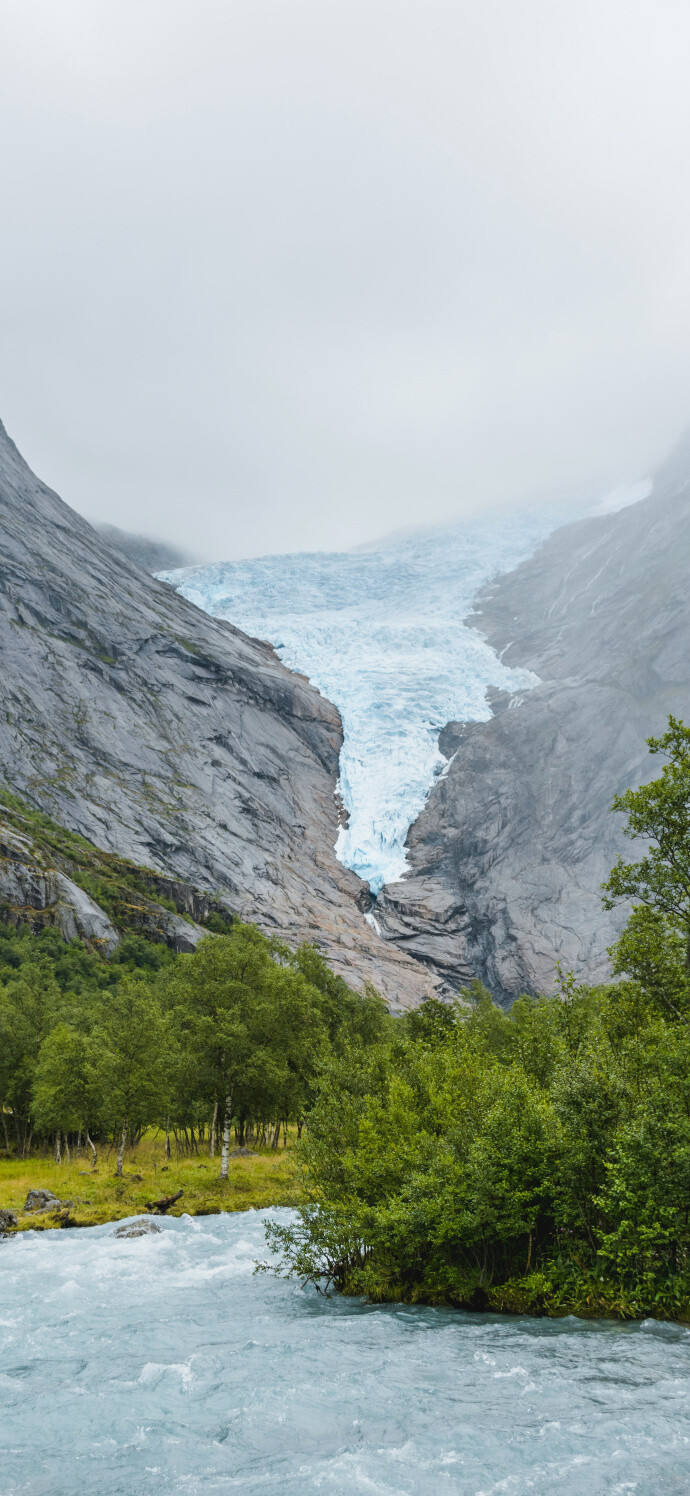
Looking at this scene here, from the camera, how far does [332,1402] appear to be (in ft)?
52.2

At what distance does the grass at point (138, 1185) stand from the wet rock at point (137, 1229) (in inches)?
122

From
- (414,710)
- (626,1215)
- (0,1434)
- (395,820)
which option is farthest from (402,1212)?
(414,710)

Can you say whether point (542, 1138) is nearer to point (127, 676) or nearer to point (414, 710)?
point (127, 676)

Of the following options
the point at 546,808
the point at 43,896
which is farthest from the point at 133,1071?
the point at 546,808

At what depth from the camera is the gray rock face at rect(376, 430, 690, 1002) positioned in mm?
139250

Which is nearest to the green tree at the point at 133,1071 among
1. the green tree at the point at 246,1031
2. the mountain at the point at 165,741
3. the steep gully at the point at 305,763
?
the green tree at the point at 246,1031

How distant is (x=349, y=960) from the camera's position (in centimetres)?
12731

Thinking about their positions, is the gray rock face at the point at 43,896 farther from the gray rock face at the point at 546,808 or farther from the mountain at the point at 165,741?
the gray rock face at the point at 546,808

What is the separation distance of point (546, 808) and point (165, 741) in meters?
74.2

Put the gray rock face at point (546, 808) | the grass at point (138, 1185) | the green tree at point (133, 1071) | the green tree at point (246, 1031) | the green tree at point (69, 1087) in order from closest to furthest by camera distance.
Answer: the grass at point (138, 1185), the green tree at point (246, 1031), the green tree at point (133, 1071), the green tree at point (69, 1087), the gray rock face at point (546, 808)

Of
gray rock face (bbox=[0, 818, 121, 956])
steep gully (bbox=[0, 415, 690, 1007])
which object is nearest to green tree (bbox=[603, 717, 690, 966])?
gray rock face (bbox=[0, 818, 121, 956])

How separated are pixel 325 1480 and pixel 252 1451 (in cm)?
185

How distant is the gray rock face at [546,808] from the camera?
139 metres

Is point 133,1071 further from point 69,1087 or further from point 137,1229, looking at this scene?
point 137,1229
